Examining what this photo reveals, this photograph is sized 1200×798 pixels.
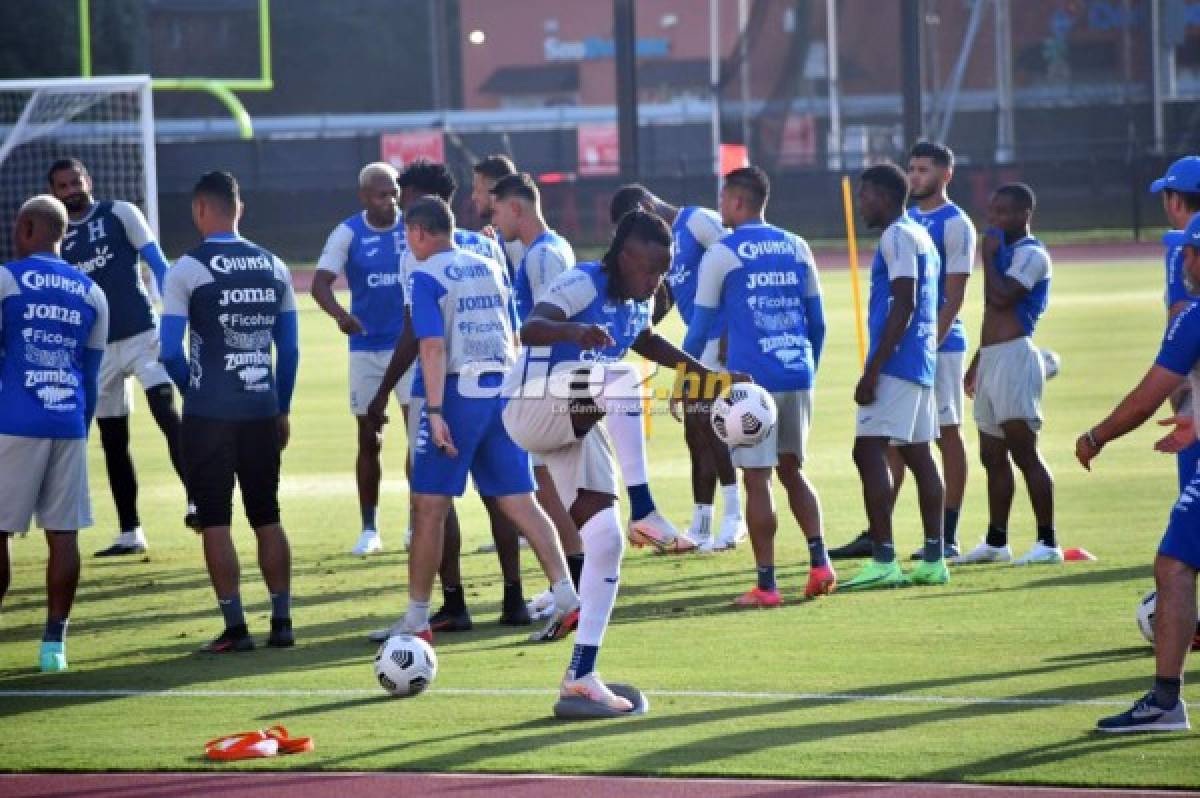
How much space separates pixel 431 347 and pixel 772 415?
1.71 metres

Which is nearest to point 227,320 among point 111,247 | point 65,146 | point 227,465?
point 227,465

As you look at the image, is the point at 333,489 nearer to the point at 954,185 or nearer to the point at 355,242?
the point at 355,242

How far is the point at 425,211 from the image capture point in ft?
32.7

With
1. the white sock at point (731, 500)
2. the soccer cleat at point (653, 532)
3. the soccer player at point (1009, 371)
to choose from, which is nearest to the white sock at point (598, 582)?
the soccer cleat at point (653, 532)

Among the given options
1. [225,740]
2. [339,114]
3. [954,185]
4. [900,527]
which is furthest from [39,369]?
[339,114]

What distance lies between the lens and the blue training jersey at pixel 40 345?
9891 mm

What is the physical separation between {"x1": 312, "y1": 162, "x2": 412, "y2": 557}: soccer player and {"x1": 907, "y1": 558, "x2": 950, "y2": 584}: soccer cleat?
369 cm

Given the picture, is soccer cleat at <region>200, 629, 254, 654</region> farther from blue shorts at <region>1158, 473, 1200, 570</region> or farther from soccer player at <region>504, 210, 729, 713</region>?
blue shorts at <region>1158, 473, 1200, 570</region>

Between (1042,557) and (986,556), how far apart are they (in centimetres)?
39

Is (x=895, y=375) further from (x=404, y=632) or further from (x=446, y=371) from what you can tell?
(x=404, y=632)

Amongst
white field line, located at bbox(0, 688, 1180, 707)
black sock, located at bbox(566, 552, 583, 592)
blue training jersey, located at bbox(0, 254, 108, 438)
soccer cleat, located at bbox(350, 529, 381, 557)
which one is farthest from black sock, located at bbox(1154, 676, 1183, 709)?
soccer cleat, located at bbox(350, 529, 381, 557)

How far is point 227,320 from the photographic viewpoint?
33.2 ft

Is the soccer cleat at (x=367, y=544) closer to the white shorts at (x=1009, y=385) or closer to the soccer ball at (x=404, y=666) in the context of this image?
the white shorts at (x=1009, y=385)

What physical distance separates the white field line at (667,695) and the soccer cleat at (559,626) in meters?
1.17
